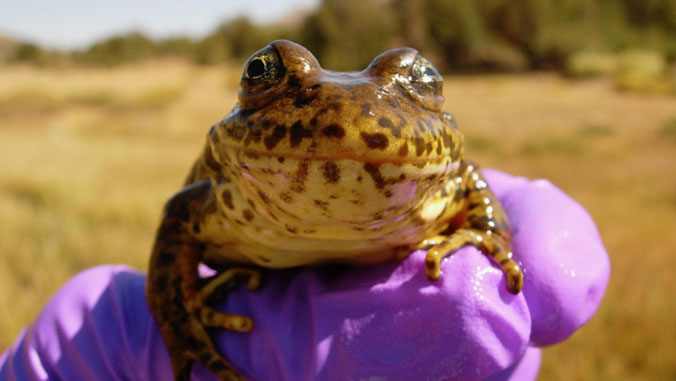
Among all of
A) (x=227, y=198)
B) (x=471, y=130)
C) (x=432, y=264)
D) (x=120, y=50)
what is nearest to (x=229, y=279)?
(x=227, y=198)

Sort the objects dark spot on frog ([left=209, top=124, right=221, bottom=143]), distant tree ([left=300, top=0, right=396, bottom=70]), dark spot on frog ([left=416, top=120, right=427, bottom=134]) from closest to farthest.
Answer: dark spot on frog ([left=416, top=120, right=427, bottom=134]) < dark spot on frog ([left=209, top=124, right=221, bottom=143]) < distant tree ([left=300, top=0, right=396, bottom=70])

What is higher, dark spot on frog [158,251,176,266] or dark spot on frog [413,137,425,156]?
dark spot on frog [413,137,425,156]

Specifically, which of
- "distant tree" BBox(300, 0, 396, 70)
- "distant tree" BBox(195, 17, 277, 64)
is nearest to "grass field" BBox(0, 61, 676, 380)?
"distant tree" BBox(300, 0, 396, 70)

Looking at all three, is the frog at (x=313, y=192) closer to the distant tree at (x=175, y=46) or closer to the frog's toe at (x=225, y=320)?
the frog's toe at (x=225, y=320)

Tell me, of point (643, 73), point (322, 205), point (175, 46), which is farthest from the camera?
point (175, 46)

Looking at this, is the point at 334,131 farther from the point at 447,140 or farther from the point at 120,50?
the point at 120,50

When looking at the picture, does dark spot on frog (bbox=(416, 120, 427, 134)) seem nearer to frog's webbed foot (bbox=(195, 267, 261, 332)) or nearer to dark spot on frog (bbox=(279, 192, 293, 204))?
dark spot on frog (bbox=(279, 192, 293, 204))

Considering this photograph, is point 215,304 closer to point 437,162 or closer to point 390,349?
point 390,349

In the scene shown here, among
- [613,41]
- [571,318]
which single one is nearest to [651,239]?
[571,318]
